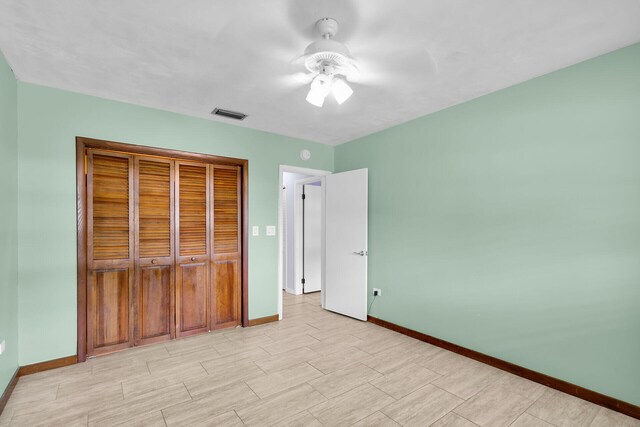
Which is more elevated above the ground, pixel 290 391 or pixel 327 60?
pixel 327 60

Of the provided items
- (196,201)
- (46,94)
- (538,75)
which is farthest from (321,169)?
(46,94)

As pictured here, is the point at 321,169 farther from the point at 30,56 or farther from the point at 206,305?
the point at 30,56

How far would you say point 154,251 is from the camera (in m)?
3.30

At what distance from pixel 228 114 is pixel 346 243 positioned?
2.31 m

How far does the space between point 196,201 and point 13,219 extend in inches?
60.5

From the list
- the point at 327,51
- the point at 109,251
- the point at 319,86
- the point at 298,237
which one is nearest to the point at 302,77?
the point at 319,86

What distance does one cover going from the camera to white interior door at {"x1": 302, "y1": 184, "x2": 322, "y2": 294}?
5.63 m

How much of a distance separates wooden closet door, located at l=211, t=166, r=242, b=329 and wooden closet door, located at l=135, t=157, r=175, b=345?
0.49 metres

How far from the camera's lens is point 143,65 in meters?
2.37

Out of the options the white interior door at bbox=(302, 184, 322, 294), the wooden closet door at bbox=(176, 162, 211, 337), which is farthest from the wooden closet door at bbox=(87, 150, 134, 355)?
the white interior door at bbox=(302, 184, 322, 294)

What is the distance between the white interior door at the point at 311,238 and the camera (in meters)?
5.63

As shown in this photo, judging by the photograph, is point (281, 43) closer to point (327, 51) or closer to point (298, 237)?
point (327, 51)

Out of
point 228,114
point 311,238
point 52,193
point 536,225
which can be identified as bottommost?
point 311,238

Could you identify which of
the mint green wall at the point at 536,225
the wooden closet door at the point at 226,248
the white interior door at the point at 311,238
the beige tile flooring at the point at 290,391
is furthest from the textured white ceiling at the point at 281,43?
the white interior door at the point at 311,238
